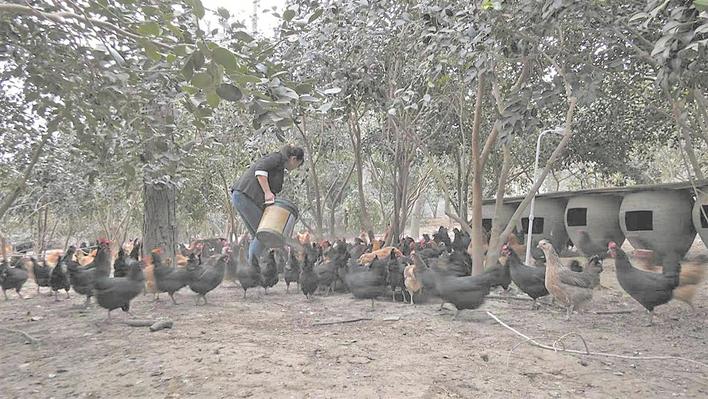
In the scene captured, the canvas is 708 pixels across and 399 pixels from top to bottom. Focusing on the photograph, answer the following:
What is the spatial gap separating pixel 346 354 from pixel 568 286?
8.79 ft

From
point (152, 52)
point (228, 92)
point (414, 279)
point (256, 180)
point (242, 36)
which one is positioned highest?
point (242, 36)

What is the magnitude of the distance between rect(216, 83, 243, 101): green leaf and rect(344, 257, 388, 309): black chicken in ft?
13.7

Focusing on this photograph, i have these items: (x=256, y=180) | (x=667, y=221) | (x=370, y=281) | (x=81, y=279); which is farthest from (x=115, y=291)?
(x=667, y=221)

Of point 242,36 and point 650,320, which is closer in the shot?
point 242,36

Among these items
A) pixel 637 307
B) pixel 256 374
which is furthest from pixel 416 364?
pixel 637 307

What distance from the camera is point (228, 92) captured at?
1736mm

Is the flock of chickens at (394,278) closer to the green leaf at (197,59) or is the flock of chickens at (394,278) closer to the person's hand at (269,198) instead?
the person's hand at (269,198)

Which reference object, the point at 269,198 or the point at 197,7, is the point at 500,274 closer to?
the point at 269,198

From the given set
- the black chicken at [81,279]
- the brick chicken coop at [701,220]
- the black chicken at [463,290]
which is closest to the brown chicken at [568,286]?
the black chicken at [463,290]

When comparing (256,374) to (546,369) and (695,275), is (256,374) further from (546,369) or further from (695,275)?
(695,275)

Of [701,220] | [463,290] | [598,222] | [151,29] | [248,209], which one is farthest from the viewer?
[598,222]

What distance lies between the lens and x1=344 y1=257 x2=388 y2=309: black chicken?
18.8 ft

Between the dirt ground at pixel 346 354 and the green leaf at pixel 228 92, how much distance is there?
1718mm

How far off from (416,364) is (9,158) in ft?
16.0
